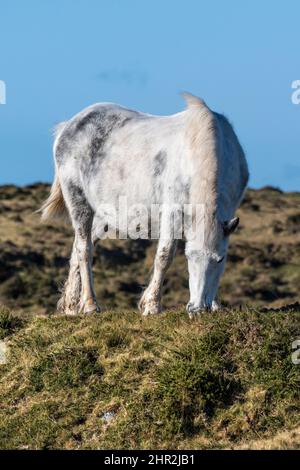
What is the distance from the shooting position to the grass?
37.9ft

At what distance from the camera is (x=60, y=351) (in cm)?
1321

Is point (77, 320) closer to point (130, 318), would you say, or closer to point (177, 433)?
point (130, 318)

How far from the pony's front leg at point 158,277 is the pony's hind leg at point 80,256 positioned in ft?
4.83

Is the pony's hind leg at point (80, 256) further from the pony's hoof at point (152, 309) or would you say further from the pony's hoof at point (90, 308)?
the pony's hoof at point (152, 309)

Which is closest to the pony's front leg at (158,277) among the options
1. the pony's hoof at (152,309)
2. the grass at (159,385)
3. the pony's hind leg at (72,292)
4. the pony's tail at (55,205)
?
the pony's hoof at (152,309)

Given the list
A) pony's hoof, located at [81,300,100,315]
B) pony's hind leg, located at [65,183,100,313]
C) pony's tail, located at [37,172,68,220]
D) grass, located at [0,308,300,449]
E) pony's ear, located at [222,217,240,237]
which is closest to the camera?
grass, located at [0,308,300,449]

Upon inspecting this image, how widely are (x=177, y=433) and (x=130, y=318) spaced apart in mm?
2629

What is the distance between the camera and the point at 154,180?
1414 centimetres

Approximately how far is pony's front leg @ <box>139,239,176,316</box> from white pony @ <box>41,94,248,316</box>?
0.04 feet

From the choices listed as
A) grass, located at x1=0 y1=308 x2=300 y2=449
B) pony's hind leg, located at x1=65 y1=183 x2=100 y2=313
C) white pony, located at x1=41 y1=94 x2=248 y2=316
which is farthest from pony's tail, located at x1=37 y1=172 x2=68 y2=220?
grass, located at x1=0 y1=308 x2=300 y2=449

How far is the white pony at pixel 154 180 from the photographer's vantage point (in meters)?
12.9

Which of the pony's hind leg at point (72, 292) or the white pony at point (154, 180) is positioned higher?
the white pony at point (154, 180)

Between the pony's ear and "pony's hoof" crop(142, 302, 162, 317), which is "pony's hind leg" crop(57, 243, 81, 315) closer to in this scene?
"pony's hoof" crop(142, 302, 162, 317)
